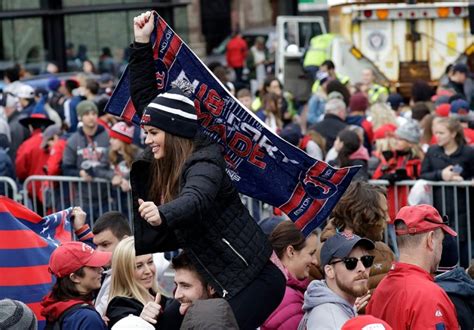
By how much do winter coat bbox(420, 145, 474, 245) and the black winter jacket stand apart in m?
4.78

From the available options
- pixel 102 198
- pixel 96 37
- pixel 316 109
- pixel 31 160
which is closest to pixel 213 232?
pixel 102 198

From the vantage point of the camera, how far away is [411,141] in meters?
11.5

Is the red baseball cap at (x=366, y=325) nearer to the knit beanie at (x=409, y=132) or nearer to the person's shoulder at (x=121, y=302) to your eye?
the person's shoulder at (x=121, y=302)

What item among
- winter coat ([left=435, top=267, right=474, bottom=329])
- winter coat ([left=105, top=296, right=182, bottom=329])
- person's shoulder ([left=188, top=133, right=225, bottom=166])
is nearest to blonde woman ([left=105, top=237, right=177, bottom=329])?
winter coat ([left=105, top=296, right=182, bottom=329])

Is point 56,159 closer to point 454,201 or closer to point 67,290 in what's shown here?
point 454,201

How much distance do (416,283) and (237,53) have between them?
959 inches

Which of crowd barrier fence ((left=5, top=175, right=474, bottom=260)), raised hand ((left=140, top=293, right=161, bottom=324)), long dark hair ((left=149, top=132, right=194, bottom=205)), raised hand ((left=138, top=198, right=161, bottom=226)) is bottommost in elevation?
crowd barrier fence ((left=5, top=175, right=474, bottom=260))

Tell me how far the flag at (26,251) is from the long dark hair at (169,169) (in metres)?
1.54

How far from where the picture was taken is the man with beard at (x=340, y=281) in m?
6.38

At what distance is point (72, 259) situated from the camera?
670 cm

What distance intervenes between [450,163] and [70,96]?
25.9 feet

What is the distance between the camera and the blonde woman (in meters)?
Result: 6.80

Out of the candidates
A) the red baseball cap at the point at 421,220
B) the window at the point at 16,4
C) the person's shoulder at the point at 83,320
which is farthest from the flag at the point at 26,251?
the window at the point at 16,4

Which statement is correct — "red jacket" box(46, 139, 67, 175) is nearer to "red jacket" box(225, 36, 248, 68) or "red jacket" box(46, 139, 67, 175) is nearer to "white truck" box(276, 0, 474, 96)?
"white truck" box(276, 0, 474, 96)
